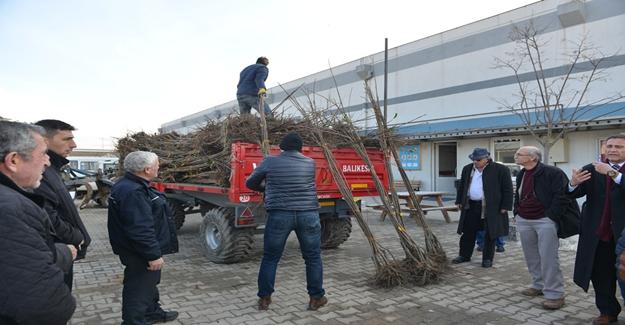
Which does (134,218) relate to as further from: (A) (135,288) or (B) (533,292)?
(B) (533,292)

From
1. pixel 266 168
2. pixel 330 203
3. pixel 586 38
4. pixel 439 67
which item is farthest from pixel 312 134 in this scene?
pixel 439 67

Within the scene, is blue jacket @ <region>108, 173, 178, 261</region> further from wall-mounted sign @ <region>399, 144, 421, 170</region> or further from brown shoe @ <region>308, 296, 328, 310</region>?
wall-mounted sign @ <region>399, 144, 421, 170</region>

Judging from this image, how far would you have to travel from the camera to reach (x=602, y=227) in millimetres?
3609

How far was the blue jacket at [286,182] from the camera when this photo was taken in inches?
159

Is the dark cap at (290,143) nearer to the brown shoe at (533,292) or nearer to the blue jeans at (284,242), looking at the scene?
the blue jeans at (284,242)

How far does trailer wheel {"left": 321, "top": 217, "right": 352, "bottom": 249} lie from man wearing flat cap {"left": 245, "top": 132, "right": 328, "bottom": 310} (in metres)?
2.79

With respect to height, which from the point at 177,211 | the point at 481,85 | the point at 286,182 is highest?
the point at 481,85

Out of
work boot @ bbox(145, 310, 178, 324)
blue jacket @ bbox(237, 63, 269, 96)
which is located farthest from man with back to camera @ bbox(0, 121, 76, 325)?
blue jacket @ bbox(237, 63, 269, 96)

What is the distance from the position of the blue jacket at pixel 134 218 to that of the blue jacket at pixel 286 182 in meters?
1.05

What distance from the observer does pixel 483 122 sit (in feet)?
47.4

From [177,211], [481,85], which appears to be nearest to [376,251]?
Result: [177,211]

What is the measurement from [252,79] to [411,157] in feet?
35.5

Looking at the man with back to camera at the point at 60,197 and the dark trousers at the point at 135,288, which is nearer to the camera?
the man with back to camera at the point at 60,197

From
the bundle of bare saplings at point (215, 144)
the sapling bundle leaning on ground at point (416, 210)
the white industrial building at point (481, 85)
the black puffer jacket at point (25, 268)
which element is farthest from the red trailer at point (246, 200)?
the black puffer jacket at point (25, 268)
